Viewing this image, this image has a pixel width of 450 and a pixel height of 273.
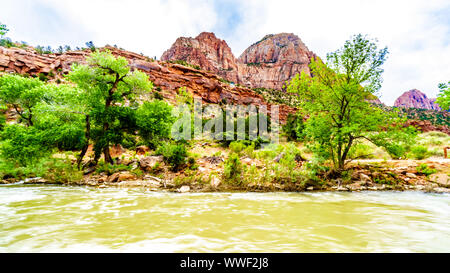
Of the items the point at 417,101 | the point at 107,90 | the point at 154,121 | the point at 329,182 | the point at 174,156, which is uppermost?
the point at 417,101

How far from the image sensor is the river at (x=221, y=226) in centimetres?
274

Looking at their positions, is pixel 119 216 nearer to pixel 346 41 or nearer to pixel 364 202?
pixel 364 202

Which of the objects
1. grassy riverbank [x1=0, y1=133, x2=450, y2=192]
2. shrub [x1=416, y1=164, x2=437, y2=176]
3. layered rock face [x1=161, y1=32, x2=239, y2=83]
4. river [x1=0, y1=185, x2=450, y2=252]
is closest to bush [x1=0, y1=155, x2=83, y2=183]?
grassy riverbank [x1=0, y1=133, x2=450, y2=192]

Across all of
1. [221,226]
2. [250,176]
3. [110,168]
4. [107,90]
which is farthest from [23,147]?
[221,226]

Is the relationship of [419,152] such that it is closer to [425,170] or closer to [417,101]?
[425,170]

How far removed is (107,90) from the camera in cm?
1136

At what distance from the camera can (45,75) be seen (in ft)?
148

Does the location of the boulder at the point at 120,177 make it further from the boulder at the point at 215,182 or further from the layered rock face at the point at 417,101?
the layered rock face at the point at 417,101

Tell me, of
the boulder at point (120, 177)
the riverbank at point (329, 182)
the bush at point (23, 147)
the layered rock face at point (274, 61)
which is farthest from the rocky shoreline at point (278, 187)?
the layered rock face at point (274, 61)

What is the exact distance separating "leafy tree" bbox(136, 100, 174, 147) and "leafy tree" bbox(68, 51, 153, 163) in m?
0.61

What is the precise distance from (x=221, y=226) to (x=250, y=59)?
17565 centimetres

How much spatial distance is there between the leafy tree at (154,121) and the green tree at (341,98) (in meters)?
8.00

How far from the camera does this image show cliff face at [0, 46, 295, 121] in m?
44.1

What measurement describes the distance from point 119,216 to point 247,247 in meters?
3.24
